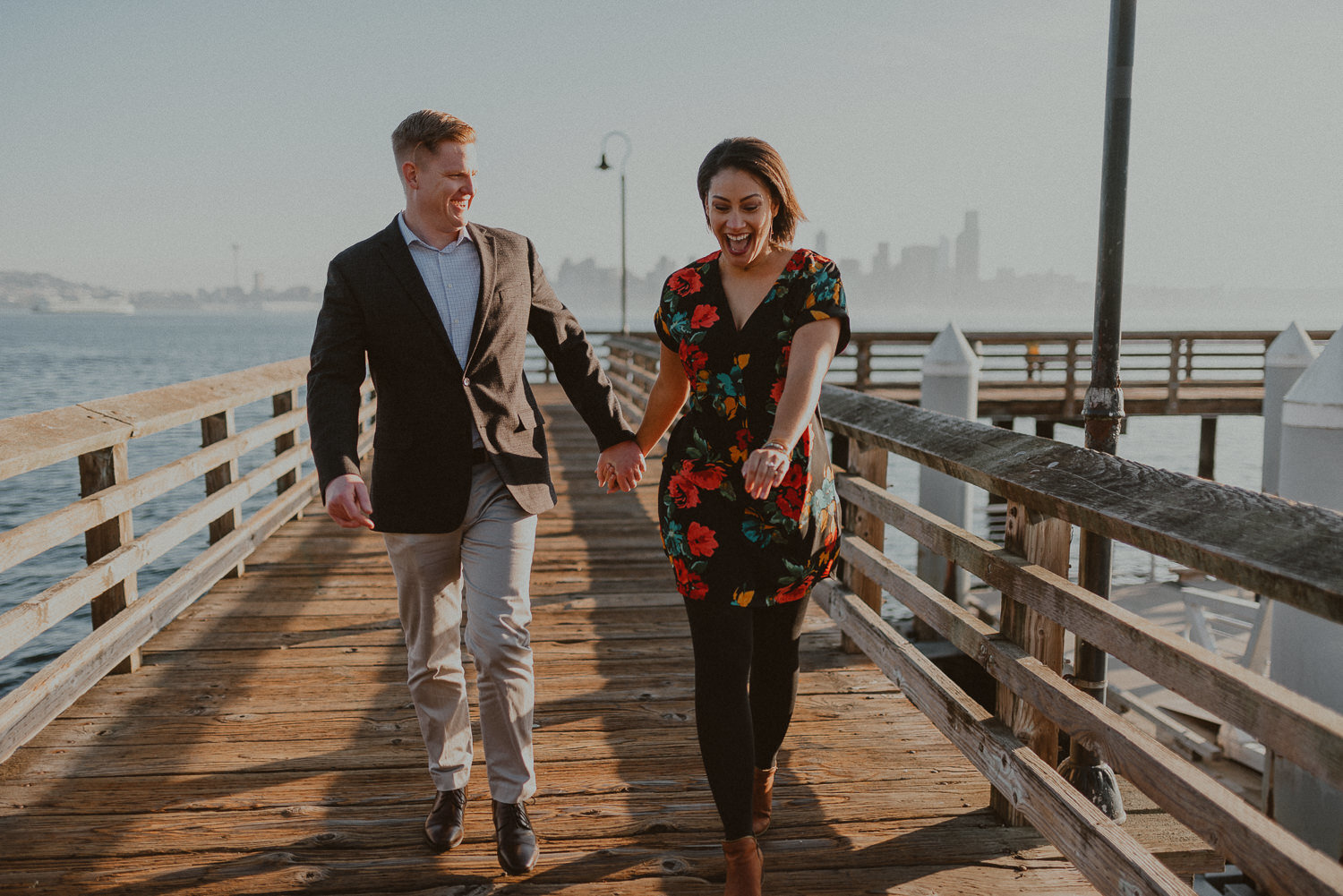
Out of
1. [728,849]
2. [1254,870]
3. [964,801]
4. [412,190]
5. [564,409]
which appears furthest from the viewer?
[564,409]

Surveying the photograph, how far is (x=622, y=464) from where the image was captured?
279 centimetres

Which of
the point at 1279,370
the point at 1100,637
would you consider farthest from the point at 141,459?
the point at 1100,637

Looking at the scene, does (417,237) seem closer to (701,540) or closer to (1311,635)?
(701,540)

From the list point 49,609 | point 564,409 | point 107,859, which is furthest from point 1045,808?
point 564,409

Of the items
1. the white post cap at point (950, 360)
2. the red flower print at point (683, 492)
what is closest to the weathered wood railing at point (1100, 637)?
the red flower print at point (683, 492)

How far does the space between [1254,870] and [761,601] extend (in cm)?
104

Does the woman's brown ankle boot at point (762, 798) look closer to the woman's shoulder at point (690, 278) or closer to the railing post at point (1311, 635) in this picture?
the woman's shoulder at point (690, 278)

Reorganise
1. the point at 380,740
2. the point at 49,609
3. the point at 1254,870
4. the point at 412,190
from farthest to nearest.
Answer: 1. the point at 380,740
2. the point at 49,609
3. the point at 412,190
4. the point at 1254,870

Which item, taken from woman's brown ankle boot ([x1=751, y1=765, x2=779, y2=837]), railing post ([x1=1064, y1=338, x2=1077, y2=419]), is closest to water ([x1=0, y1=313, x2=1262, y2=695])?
woman's brown ankle boot ([x1=751, y1=765, x2=779, y2=837])

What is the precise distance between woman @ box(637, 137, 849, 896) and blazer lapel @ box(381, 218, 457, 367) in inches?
22.9

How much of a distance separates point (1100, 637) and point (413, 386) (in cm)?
167

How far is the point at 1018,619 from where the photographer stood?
2.59 m

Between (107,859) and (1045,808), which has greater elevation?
(1045,808)

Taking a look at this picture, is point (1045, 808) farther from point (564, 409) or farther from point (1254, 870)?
point (564, 409)
